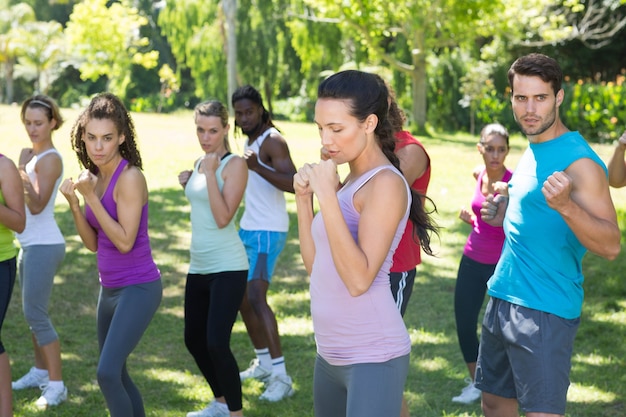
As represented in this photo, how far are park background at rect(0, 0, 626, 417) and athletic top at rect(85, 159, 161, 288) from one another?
155 cm

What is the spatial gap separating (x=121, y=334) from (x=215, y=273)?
3.17 ft

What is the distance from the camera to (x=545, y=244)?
137 inches

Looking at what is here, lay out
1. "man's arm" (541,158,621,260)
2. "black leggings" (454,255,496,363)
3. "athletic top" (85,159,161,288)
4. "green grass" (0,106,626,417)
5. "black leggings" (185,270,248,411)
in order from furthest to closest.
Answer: "green grass" (0,106,626,417)
"black leggings" (454,255,496,363)
"black leggings" (185,270,248,411)
"athletic top" (85,159,161,288)
"man's arm" (541,158,621,260)

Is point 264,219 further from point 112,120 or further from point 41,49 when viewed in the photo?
point 41,49

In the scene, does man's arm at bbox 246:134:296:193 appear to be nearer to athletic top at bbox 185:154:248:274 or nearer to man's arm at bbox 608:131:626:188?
athletic top at bbox 185:154:248:274

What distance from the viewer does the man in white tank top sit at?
5816mm

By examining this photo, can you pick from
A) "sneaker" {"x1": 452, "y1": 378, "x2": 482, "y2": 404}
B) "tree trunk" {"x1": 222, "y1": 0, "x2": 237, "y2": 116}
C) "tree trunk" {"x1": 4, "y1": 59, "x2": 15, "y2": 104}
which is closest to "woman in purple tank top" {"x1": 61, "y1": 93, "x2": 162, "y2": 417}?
"sneaker" {"x1": 452, "y1": 378, "x2": 482, "y2": 404}

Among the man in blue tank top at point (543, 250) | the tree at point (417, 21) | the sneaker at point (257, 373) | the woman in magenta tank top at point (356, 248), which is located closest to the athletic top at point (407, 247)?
the man in blue tank top at point (543, 250)

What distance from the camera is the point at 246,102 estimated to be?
5863mm

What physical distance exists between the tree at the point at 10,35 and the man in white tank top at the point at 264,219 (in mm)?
51141

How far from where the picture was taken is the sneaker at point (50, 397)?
5.56 meters

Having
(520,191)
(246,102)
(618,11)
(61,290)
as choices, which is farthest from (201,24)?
(520,191)

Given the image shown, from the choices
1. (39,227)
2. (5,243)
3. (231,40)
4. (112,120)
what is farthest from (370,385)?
(231,40)

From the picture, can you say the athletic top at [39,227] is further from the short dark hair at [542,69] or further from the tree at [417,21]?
the tree at [417,21]
